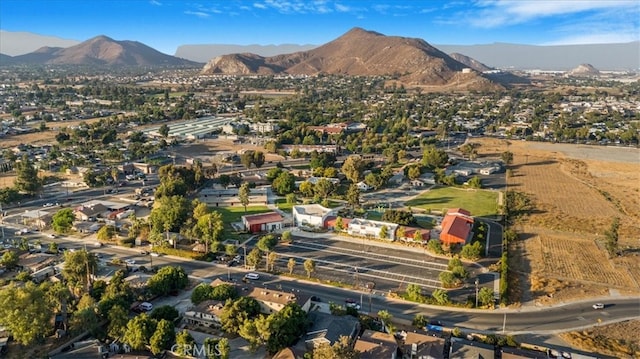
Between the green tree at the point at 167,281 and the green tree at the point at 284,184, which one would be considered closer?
the green tree at the point at 167,281

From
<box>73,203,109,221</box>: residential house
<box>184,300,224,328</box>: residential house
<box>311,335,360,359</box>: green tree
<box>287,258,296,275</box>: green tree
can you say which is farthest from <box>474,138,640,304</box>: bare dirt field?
<box>73,203,109,221</box>: residential house

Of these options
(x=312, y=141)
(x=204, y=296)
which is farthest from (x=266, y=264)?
(x=312, y=141)

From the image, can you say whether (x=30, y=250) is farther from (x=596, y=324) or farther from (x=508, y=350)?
(x=596, y=324)

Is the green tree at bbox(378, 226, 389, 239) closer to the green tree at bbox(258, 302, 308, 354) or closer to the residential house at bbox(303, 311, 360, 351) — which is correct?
the residential house at bbox(303, 311, 360, 351)

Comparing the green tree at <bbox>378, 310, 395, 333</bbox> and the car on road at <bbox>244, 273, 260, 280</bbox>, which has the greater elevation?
the green tree at <bbox>378, 310, 395, 333</bbox>

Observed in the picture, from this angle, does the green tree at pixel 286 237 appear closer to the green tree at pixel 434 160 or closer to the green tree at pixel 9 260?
the green tree at pixel 9 260

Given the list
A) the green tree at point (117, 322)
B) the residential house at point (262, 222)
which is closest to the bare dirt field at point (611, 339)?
the green tree at point (117, 322)
